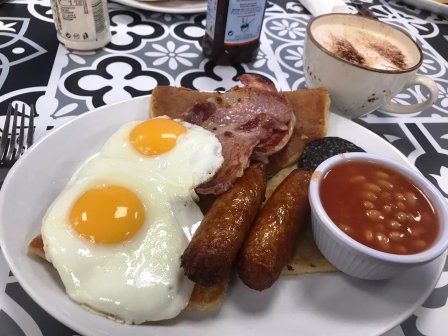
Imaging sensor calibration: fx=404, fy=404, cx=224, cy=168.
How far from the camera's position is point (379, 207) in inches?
47.5

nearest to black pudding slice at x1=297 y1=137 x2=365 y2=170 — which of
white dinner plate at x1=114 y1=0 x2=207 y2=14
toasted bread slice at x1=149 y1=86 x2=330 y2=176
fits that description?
toasted bread slice at x1=149 y1=86 x2=330 y2=176

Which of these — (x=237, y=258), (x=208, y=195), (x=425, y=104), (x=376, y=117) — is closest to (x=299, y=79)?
(x=376, y=117)

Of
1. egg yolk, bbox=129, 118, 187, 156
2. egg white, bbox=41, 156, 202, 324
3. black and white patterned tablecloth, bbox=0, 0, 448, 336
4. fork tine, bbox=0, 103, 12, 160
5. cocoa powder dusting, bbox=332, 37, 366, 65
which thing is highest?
cocoa powder dusting, bbox=332, 37, 366, 65

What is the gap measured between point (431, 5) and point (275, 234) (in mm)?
2731

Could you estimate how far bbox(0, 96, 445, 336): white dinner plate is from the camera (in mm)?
1049

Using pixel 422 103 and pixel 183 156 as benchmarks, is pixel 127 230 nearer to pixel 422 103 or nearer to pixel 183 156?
pixel 183 156

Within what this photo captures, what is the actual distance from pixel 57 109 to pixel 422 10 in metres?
2.80

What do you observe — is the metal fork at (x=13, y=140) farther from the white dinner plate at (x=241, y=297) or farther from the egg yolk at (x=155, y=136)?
the egg yolk at (x=155, y=136)

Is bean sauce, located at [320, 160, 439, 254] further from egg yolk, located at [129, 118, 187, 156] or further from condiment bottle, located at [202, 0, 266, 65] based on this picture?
condiment bottle, located at [202, 0, 266, 65]

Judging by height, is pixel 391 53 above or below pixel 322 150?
above

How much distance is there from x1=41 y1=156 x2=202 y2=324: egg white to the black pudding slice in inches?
20.3

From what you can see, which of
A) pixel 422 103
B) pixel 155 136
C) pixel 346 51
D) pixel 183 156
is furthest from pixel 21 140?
pixel 422 103

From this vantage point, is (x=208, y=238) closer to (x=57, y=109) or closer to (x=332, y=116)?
(x=332, y=116)

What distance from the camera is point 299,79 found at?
230 centimetres
